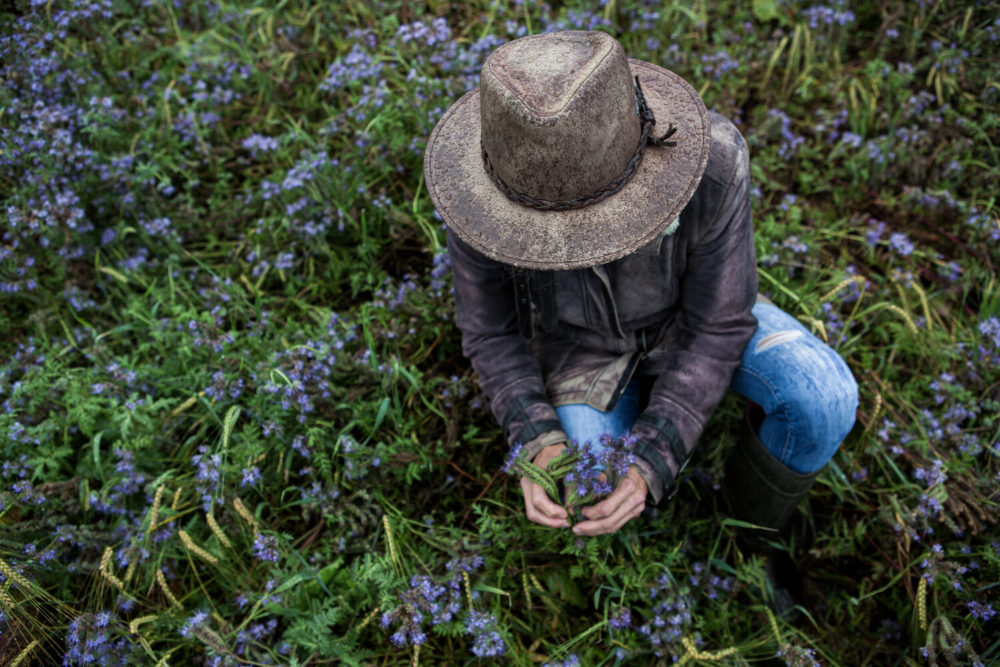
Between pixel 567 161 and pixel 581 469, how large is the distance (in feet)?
3.45

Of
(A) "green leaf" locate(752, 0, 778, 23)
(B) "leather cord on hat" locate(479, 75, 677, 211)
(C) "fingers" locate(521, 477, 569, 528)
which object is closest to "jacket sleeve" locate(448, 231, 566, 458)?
(C) "fingers" locate(521, 477, 569, 528)

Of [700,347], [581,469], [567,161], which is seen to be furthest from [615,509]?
[567,161]

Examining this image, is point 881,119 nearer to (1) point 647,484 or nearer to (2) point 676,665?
(1) point 647,484

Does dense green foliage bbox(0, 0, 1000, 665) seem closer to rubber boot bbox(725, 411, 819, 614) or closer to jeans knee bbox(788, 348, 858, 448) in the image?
rubber boot bbox(725, 411, 819, 614)

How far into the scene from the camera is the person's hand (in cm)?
230

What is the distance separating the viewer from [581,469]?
2182 millimetres

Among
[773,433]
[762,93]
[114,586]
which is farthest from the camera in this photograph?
[762,93]

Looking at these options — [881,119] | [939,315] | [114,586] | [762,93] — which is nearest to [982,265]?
[939,315]

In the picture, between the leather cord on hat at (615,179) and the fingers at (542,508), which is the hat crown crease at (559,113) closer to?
the leather cord on hat at (615,179)

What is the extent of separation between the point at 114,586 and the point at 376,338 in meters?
1.50

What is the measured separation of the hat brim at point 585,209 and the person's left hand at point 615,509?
92 centimetres

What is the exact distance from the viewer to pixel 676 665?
2342 mm

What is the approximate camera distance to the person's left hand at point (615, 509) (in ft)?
7.36

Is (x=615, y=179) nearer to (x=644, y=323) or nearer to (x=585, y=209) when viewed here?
(x=585, y=209)
